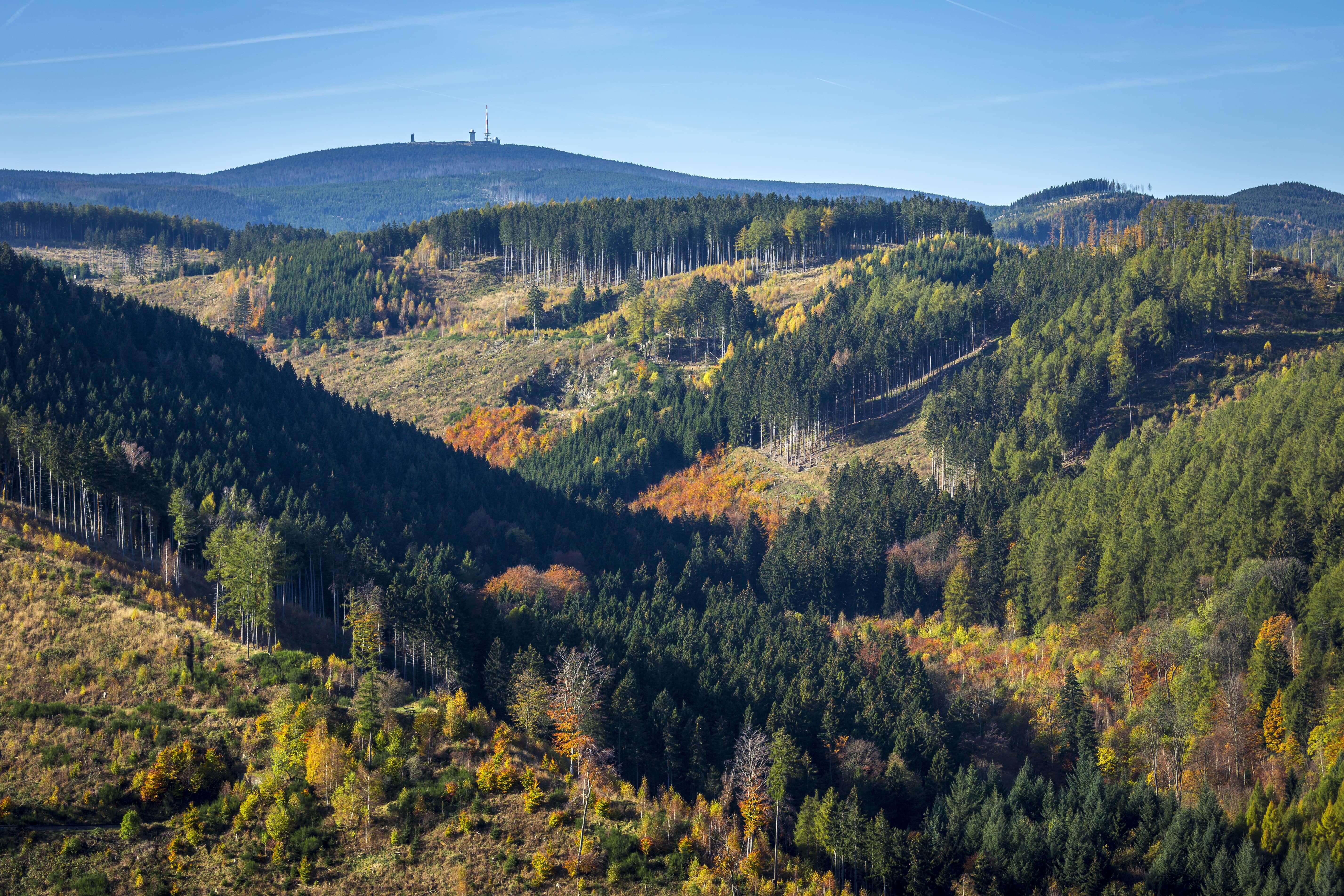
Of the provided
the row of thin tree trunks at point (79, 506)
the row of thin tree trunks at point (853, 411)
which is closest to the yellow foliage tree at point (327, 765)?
the row of thin tree trunks at point (79, 506)

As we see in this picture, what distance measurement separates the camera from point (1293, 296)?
16938 cm

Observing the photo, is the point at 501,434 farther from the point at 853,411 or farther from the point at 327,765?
the point at 327,765

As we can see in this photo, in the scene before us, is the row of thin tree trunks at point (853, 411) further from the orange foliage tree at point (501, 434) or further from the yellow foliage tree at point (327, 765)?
the yellow foliage tree at point (327, 765)

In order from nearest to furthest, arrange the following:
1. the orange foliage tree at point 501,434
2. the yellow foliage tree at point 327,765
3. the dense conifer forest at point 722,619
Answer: the yellow foliage tree at point 327,765 → the dense conifer forest at point 722,619 → the orange foliage tree at point 501,434

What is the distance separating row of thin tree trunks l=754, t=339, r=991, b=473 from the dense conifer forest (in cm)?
69

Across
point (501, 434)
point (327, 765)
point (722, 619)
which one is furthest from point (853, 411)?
point (327, 765)

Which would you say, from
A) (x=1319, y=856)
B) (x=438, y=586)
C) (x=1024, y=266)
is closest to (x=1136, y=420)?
(x=1024, y=266)

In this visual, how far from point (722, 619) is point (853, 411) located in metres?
61.3

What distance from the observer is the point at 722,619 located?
402ft

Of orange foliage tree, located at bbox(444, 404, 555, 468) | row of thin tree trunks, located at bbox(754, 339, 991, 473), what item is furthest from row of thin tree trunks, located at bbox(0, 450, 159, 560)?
row of thin tree trunks, located at bbox(754, 339, 991, 473)

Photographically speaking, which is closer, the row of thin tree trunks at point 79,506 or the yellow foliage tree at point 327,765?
the yellow foliage tree at point 327,765

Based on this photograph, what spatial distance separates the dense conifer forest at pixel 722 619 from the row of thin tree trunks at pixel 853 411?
27.0 inches

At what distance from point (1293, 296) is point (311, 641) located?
5839 inches

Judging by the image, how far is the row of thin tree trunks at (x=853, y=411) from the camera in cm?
16762
